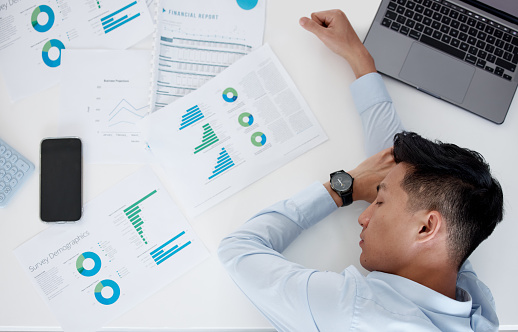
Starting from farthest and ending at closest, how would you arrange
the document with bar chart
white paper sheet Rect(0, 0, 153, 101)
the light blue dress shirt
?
white paper sheet Rect(0, 0, 153, 101) → the document with bar chart → the light blue dress shirt

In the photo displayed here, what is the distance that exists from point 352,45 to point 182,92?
420 millimetres

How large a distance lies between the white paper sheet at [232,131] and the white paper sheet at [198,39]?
0.11ft

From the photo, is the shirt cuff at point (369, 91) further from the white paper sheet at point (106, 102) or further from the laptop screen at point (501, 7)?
the white paper sheet at point (106, 102)

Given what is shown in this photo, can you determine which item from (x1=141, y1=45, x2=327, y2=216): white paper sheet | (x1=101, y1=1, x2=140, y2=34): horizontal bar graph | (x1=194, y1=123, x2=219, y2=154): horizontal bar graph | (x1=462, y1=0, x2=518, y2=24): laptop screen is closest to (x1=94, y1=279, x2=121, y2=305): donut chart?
(x1=141, y1=45, x2=327, y2=216): white paper sheet

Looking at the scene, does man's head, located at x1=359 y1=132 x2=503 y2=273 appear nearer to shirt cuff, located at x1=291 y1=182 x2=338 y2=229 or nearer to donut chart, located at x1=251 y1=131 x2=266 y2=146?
shirt cuff, located at x1=291 y1=182 x2=338 y2=229

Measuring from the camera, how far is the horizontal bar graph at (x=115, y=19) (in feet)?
3.65

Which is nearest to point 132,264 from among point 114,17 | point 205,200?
point 205,200

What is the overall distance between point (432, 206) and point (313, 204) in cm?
25

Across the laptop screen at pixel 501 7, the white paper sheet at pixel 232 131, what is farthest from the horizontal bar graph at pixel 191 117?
the laptop screen at pixel 501 7

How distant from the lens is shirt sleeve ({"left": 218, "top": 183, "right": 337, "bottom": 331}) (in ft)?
2.87

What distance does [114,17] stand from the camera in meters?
1.12

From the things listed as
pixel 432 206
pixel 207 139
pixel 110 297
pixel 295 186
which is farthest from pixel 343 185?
→ pixel 110 297

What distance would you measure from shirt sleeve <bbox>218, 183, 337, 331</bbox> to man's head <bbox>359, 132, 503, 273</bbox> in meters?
0.14

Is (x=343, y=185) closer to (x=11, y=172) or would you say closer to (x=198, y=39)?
(x=198, y=39)
